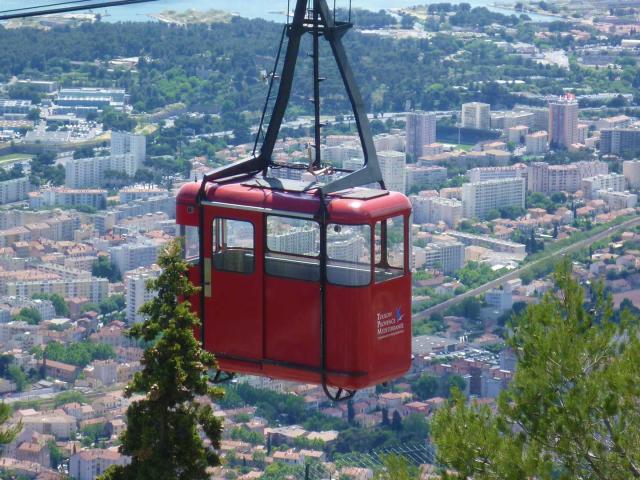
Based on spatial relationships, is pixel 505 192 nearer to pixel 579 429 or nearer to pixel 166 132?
pixel 166 132

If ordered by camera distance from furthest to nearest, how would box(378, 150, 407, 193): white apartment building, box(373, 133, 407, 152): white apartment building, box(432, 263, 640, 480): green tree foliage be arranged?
box(373, 133, 407, 152): white apartment building, box(378, 150, 407, 193): white apartment building, box(432, 263, 640, 480): green tree foliage

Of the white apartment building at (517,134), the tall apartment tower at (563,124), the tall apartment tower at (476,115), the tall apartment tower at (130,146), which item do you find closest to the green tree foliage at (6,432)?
the tall apartment tower at (130,146)

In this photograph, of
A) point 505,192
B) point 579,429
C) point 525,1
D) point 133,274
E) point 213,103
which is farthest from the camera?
point 525,1

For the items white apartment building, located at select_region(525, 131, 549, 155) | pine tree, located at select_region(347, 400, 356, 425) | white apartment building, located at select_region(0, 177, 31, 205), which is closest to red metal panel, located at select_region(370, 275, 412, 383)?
pine tree, located at select_region(347, 400, 356, 425)

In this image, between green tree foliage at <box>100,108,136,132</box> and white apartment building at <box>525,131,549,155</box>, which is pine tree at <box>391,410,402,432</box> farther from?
green tree foliage at <box>100,108,136,132</box>

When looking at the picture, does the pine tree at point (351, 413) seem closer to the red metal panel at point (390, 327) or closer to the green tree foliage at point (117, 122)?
the red metal panel at point (390, 327)

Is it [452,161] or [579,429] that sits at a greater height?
[579,429]

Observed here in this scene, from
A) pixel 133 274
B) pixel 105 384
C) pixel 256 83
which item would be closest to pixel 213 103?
pixel 256 83
